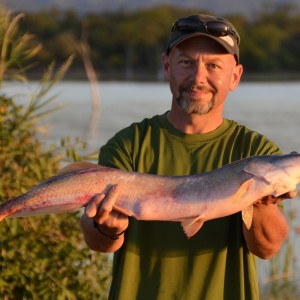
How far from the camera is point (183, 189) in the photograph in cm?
347

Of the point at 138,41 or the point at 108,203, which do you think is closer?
the point at 108,203

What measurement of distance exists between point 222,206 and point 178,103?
51cm

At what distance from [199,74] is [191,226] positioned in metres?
0.68

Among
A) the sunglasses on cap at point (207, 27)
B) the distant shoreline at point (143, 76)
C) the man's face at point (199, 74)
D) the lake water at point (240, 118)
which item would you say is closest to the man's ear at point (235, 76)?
the man's face at point (199, 74)

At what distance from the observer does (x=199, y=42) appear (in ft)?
12.0

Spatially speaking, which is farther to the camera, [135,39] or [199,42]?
[135,39]

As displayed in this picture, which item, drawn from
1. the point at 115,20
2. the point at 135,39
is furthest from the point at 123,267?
the point at 115,20

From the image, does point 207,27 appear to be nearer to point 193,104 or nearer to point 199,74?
point 199,74

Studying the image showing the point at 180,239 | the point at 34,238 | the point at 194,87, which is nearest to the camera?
the point at 180,239

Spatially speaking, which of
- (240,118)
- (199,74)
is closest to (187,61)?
(199,74)

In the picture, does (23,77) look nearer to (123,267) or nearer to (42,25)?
(123,267)

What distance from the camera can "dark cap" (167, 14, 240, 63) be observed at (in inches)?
143

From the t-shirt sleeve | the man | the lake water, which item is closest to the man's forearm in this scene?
the man

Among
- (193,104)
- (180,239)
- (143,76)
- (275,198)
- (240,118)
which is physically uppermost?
(143,76)
